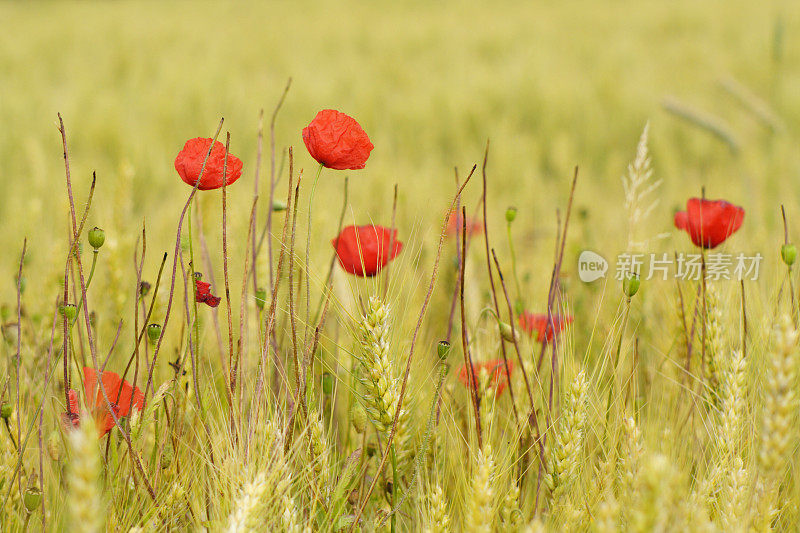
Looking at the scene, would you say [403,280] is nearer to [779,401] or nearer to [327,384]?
[327,384]

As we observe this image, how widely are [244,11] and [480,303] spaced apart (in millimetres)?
6253

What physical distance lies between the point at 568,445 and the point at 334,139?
1.18 ft

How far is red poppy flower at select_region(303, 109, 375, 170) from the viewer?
62 centimetres

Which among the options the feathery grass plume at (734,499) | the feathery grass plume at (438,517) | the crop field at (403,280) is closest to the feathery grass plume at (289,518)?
the crop field at (403,280)

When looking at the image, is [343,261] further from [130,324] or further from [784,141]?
[784,141]

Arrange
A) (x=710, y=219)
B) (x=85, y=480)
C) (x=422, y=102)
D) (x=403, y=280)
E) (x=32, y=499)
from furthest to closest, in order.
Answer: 1. (x=422, y=102)
2. (x=710, y=219)
3. (x=403, y=280)
4. (x=32, y=499)
5. (x=85, y=480)

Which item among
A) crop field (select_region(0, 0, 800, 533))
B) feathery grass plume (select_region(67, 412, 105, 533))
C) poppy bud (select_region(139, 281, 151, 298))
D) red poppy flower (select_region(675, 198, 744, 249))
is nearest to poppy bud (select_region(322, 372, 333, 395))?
crop field (select_region(0, 0, 800, 533))

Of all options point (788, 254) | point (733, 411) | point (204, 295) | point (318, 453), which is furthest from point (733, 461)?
point (204, 295)

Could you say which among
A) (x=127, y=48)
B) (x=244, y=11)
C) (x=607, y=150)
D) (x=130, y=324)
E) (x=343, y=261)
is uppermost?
(x=244, y=11)

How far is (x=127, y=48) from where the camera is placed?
4.35 m

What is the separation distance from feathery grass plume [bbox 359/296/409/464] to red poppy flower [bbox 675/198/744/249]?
0.43 m

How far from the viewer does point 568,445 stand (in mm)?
584

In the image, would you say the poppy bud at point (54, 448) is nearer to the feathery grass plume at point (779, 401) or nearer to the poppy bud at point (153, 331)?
the poppy bud at point (153, 331)

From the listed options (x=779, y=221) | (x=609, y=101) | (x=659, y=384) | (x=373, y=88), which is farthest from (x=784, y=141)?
(x=659, y=384)
